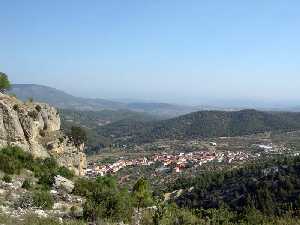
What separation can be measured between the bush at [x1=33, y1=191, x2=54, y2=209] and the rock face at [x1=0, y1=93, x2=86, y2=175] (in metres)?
13.3

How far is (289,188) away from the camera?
2987 inches

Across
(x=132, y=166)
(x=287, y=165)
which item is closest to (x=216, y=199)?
(x=287, y=165)

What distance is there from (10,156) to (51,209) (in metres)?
12.4

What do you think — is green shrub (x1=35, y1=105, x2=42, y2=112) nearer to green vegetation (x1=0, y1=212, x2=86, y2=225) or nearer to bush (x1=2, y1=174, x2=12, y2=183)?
bush (x1=2, y1=174, x2=12, y2=183)

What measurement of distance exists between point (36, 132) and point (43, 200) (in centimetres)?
2258

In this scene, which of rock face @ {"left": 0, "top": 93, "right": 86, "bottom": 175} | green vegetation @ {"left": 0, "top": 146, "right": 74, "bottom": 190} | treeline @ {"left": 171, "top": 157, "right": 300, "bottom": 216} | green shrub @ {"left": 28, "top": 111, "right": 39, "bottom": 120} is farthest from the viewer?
treeline @ {"left": 171, "top": 157, "right": 300, "bottom": 216}

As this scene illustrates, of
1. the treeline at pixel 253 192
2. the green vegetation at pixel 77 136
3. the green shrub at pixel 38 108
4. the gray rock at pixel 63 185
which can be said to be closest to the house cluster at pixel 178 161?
the treeline at pixel 253 192

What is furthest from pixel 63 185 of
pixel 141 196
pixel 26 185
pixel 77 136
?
pixel 77 136

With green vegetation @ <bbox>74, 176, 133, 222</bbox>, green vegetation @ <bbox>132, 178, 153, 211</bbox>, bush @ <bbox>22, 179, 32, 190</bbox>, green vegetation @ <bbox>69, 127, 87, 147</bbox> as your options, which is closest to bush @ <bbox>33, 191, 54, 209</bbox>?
green vegetation @ <bbox>74, 176, 133, 222</bbox>

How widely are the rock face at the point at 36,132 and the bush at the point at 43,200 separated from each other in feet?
43.7

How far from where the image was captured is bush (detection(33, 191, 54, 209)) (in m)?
24.9

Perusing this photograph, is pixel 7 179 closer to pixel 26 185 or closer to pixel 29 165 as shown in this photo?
pixel 26 185

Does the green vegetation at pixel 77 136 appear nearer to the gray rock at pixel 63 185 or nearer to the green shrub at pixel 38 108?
the green shrub at pixel 38 108

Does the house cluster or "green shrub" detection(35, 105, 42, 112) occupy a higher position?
"green shrub" detection(35, 105, 42, 112)
